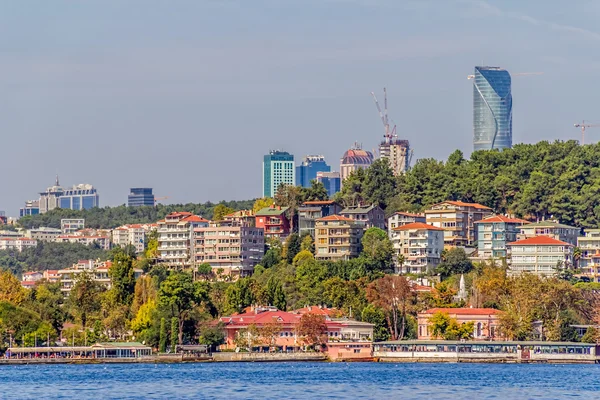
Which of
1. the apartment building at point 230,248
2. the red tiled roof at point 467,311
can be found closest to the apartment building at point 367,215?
the apartment building at point 230,248

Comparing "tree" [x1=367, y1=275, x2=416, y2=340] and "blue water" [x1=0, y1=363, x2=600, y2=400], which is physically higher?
"tree" [x1=367, y1=275, x2=416, y2=340]

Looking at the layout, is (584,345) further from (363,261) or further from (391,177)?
(391,177)

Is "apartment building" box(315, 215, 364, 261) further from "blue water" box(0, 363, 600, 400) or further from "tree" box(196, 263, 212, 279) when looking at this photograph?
"blue water" box(0, 363, 600, 400)

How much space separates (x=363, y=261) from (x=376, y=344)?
19293mm

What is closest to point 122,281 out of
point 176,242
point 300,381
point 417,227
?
point 176,242

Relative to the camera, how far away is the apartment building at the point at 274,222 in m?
138

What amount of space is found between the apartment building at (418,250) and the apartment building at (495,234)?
4748 millimetres

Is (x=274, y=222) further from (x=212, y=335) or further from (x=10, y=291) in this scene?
(x=212, y=335)

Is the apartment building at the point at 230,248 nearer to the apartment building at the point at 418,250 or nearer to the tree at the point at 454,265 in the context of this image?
the apartment building at the point at 418,250

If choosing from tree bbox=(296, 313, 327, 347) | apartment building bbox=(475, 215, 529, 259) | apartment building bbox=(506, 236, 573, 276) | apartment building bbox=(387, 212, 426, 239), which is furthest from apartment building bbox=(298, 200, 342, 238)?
tree bbox=(296, 313, 327, 347)

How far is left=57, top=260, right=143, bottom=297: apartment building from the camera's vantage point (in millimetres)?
132050

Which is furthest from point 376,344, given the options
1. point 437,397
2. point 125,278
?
point 437,397

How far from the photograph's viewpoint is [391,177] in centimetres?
14162

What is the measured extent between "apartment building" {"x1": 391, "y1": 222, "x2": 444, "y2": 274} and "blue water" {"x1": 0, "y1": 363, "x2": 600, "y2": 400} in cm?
2815
